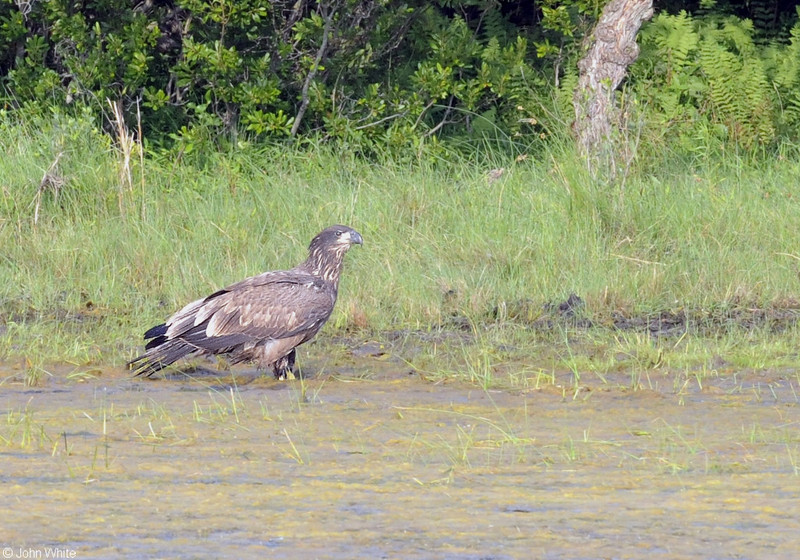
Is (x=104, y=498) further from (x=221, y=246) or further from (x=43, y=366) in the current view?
(x=221, y=246)

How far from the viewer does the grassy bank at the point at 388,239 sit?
8023 mm

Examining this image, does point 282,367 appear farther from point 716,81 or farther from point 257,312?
point 716,81

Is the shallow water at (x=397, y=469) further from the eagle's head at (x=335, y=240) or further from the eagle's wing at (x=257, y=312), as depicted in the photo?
the eagle's head at (x=335, y=240)

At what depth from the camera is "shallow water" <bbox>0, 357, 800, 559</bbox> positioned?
3.86 m

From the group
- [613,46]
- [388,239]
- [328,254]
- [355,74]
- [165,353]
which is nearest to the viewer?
[165,353]

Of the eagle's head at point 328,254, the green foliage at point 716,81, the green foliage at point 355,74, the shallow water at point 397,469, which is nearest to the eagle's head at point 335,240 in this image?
the eagle's head at point 328,254

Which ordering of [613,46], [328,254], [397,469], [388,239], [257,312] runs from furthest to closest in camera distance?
[613,46] < [388,239] < [328,254] < [257,312] < [397,469]

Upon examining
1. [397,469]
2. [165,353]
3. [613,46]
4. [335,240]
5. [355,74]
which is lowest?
[165,353]

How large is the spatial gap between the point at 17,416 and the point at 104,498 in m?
1.48

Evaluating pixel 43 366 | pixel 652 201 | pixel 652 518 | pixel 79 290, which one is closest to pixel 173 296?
pixel 79 290

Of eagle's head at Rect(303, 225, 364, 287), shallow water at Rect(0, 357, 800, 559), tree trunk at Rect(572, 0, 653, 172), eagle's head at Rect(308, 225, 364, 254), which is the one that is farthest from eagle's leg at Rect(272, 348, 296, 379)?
tree trunk at Rect(572, 0, 653, 172)

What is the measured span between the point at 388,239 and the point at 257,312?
8.23 ft

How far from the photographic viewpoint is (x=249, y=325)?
6.64 metres

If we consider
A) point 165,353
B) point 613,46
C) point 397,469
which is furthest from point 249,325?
point 613,46
